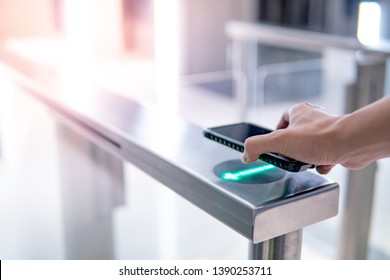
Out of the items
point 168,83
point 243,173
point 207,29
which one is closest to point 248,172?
point 243,173

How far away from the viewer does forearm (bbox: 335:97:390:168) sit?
382 mm

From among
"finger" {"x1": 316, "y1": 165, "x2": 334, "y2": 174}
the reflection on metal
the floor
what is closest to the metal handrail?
the floor

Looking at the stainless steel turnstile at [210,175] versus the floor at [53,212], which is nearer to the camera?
the stainless steel turnstile at [210,175]

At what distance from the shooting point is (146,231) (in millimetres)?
1051

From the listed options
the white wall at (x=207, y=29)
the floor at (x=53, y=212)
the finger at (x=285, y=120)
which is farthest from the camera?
the white wall at (x=207, y=29)

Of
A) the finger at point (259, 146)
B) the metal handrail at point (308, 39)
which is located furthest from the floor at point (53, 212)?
the metal handrail at point (308, 39)

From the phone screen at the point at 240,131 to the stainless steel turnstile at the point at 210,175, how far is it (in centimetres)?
2

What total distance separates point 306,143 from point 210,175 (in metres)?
0.09

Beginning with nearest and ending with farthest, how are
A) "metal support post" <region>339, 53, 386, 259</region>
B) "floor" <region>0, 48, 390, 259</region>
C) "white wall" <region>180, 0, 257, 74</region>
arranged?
1. "floor" <region>0, 48, 390, 259</region>
2. "metal support post" <region>339, 53, 386, 259</region>
3. "white wall" <region>180, 0, 257, 74</region>

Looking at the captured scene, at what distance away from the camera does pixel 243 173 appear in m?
0.45

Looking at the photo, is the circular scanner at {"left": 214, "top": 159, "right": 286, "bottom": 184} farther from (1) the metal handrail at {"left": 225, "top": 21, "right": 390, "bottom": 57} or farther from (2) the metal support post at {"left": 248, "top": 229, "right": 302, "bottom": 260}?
(1) the metal handrail at {"left": 225, "top": 21, "right": 390, "bottom": 57}

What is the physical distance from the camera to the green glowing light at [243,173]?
0.44 metres

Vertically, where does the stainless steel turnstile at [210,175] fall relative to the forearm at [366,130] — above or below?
below

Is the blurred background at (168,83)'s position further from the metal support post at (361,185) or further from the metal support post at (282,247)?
the metal support post at (282,247)
